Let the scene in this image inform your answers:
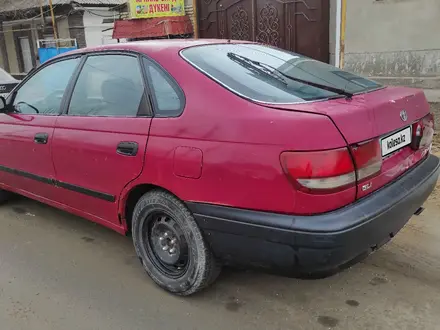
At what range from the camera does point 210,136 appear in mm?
2428

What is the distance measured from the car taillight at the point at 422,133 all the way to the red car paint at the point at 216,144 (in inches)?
2.1

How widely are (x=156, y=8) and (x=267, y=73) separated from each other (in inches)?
363

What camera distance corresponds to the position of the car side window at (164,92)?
2668 millimetres

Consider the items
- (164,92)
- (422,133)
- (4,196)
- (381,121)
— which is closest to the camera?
(381,121)

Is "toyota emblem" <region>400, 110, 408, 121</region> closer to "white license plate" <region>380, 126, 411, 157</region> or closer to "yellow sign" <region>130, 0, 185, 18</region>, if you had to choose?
"white license plate" <region>380, 126, 411, 157</region>

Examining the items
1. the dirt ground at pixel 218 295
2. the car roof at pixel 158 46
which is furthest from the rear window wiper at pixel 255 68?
the dirt ground at pixel 218 295

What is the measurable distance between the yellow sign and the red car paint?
8.30 m

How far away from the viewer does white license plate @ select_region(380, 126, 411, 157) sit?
2.48m

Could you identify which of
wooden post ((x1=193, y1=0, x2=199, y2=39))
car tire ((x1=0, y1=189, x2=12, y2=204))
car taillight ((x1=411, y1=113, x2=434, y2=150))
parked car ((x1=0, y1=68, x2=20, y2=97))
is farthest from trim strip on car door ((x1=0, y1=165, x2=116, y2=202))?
wooden post ((x1=193, y1=0, x2=199, y2=39))

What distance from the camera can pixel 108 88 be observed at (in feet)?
10.5

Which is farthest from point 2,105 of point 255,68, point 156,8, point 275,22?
point 156,8

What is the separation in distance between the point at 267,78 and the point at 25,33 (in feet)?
62.7

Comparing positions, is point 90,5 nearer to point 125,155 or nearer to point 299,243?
point 125,155

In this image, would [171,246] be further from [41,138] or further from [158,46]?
[41,138]
